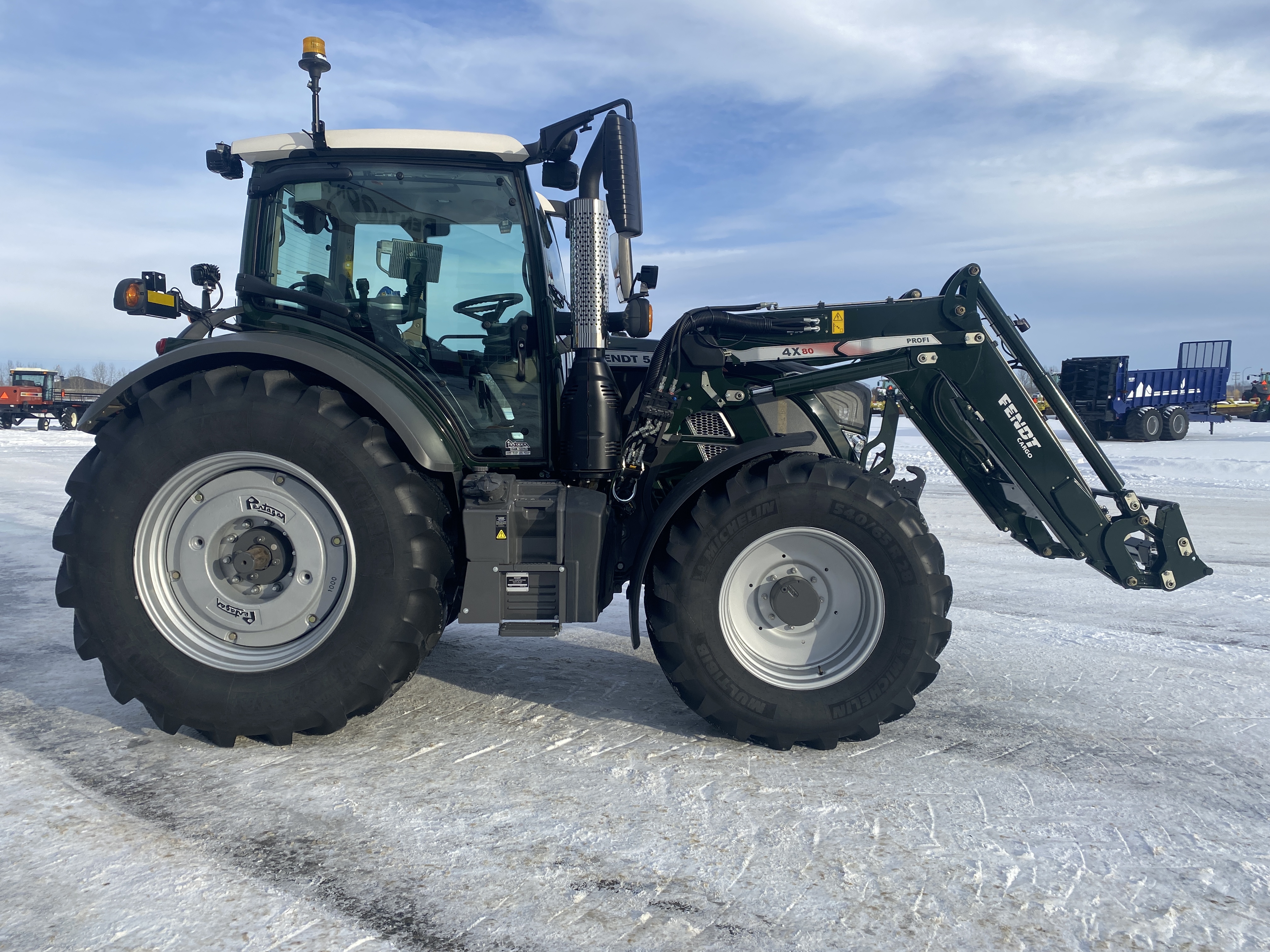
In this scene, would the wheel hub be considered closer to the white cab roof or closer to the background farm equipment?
the white cab roof

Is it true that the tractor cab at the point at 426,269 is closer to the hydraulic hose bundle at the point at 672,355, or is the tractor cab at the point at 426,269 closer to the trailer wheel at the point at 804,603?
the hydraulic hose bundle at the point at 672,355

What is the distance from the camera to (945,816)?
8.70 ft

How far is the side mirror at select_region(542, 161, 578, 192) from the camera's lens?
3.54 meters

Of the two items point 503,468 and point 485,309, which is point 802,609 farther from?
point 485,309

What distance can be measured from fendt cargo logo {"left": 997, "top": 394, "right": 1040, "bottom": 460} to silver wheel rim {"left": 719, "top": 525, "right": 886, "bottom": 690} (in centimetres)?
100

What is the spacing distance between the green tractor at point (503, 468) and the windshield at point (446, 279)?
0.01 meters

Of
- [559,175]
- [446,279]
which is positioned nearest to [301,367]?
[446,279]

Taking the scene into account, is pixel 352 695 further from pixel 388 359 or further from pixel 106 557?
pixel 388 359

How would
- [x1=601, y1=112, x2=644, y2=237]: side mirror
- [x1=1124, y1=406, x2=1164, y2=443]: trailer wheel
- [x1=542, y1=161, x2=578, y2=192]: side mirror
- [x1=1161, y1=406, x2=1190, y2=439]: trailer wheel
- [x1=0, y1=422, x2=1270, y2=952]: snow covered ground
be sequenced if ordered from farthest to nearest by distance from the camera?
[x1=1161, y1=406, x2=1190, y2=439]: trailer wheel
[x1=1124, y1=406, x2=1164, y2=443]: trailer wheel
[x1=542, y1=161, x2=578, y2=192]: side mirror
[x1=601, y1=112, x2=644, y2=237]: side mirror
[x1=0, y1=422, x2=1270, y2=952]: snow covered ground

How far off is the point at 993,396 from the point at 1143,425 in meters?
24.8

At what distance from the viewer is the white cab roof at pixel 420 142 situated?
3527 millimetres

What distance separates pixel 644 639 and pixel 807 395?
2.03m

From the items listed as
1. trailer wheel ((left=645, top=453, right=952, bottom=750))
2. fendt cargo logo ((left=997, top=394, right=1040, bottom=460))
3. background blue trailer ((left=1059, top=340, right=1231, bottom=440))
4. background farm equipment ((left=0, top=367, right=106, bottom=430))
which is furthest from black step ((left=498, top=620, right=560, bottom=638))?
background farm equipment ((left=0, top=367, right=106, bottom=430))

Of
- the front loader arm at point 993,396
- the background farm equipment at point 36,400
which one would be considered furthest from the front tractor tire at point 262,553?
the background farm equipment at point 36,400
